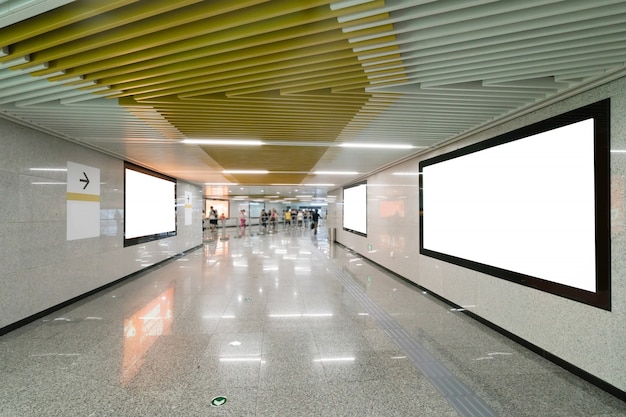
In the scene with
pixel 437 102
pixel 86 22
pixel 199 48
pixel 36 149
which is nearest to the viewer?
pixel 86 22

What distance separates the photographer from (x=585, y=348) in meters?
3.15

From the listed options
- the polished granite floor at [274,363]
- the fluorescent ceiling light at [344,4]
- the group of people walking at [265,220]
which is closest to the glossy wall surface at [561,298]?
the polished granite floor at [274,363]

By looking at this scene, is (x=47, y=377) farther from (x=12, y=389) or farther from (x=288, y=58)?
(x=288, y=58)

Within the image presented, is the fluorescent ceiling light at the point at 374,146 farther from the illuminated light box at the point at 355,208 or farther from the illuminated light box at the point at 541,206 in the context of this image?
the illuminated light box at the point at 355,208

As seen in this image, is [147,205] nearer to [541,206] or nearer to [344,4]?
[344,4]

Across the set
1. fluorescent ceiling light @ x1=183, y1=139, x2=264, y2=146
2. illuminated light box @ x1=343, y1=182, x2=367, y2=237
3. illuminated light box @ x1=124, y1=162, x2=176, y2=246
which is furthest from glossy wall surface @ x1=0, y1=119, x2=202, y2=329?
illuminated light box @ x1=343, y1=182, x2=367, y2=237

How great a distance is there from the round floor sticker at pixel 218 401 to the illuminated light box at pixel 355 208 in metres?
8.88

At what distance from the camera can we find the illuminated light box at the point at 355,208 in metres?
11.5

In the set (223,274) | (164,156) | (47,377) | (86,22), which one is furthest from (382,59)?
(223,274)

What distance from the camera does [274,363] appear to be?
3.42 meters

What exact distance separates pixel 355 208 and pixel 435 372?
31.8 feet

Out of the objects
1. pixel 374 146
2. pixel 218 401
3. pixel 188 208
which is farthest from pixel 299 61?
pixel 188 208

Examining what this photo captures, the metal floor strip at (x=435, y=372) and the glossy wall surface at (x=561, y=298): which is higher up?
the glossy wall surface at (x=561, y=298)

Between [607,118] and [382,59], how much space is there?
7.85 feet
